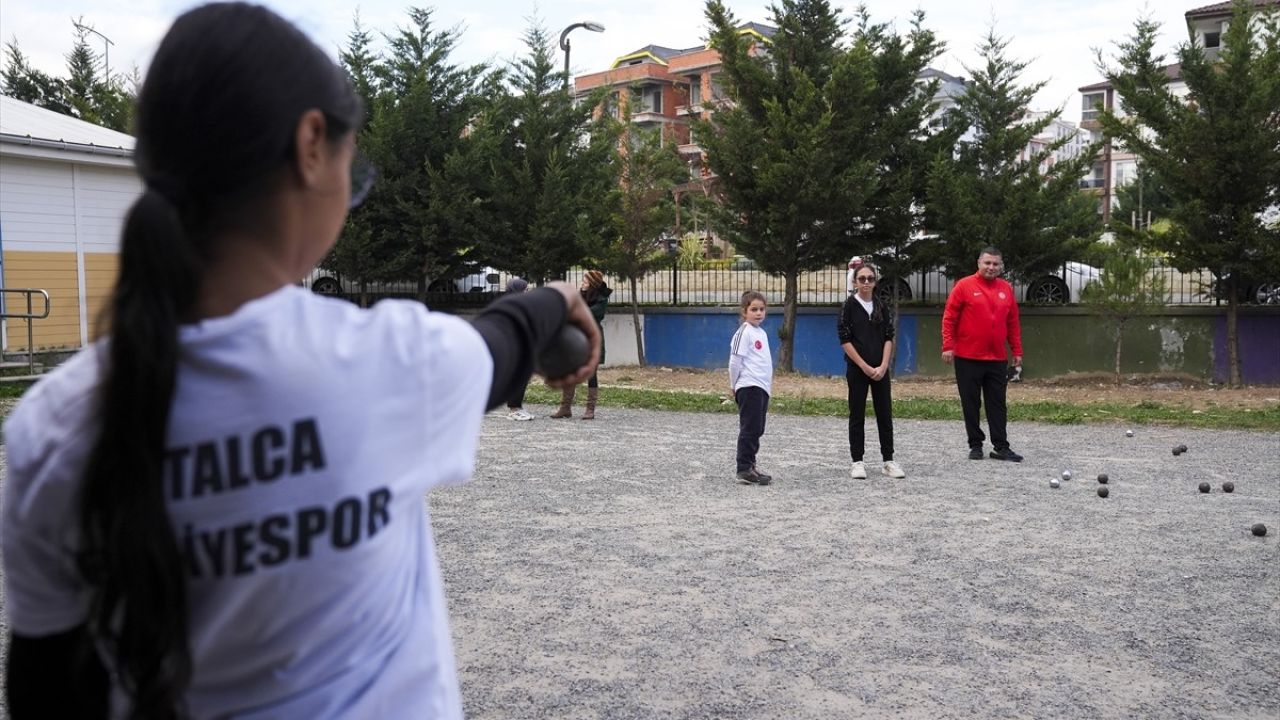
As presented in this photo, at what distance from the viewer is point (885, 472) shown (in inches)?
409

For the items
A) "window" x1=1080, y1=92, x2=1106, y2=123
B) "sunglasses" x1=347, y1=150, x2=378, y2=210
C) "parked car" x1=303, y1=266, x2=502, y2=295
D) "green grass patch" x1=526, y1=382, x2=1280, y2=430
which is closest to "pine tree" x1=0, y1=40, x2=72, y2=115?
"parked car" x1=303, y1=266, x2=502, y2=295

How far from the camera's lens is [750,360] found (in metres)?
10.1

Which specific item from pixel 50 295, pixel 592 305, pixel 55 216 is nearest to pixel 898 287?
pixel 592 305

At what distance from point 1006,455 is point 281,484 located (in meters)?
10.9

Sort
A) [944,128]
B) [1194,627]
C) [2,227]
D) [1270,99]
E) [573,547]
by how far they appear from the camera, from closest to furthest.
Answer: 1. [1194,627]
2. [573,547]
3. [1270,99]
4. [2,227]
5. [944,128]

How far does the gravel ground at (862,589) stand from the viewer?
4.72 m

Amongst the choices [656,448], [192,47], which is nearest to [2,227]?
[656,448]

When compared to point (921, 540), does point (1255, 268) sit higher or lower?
higher

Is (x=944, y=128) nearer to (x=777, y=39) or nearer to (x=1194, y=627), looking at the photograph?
(x=777, y=39)

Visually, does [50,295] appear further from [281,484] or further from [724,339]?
[281,484]

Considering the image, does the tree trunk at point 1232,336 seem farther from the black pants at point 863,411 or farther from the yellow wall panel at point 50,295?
the yellow wall panel at point 50,295

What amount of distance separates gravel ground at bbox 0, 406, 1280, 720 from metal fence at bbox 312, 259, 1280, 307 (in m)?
9.60

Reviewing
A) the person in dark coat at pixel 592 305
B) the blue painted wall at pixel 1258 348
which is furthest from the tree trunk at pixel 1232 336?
the person in dark coat at pixel 592 305

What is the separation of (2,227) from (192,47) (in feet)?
67.7
